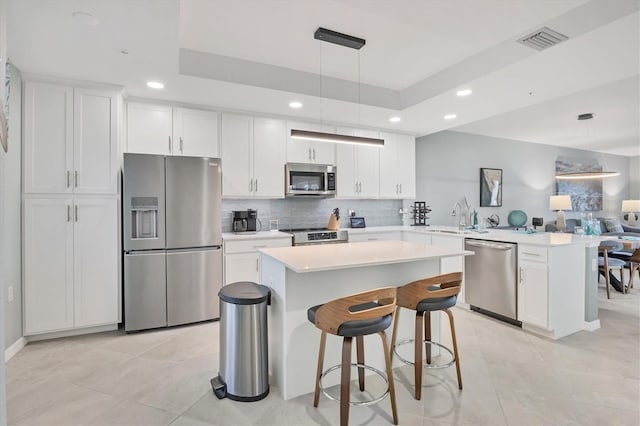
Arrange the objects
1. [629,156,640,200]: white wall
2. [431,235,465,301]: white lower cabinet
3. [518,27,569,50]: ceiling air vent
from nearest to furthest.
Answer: [518,27,569,50]: ceiling air vent < [431,235,465,301]: white lower cabinet < [629,156,640,200]: white wall

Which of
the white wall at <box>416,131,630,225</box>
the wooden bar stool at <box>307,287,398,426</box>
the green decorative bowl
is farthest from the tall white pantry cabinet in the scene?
the green decorative bowl

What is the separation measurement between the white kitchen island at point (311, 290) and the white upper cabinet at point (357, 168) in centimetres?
236

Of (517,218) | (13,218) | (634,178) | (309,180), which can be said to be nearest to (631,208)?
(634,178)

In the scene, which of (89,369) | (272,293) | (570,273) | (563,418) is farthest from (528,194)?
(89,369)

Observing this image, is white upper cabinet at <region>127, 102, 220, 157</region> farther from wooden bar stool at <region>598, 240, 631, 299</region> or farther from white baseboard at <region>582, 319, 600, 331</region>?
wooden bar stool at <region>598, 240, 631, 299</region>

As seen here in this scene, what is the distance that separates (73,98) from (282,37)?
6.94ft

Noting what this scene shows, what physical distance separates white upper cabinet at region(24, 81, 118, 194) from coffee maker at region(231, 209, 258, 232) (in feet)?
4.54

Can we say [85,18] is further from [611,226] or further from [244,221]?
[611,226]

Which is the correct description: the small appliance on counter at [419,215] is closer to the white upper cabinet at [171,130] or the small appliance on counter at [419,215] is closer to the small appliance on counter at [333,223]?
the small appliance on counter at [333,223]

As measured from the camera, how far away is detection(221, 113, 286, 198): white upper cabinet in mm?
4039

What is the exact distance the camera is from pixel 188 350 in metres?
2.89

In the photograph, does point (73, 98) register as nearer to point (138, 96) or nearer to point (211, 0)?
point (138, 96)

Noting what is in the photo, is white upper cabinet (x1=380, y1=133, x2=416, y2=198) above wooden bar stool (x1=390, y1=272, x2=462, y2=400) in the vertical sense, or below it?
above

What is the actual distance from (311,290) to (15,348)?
2.71 m
